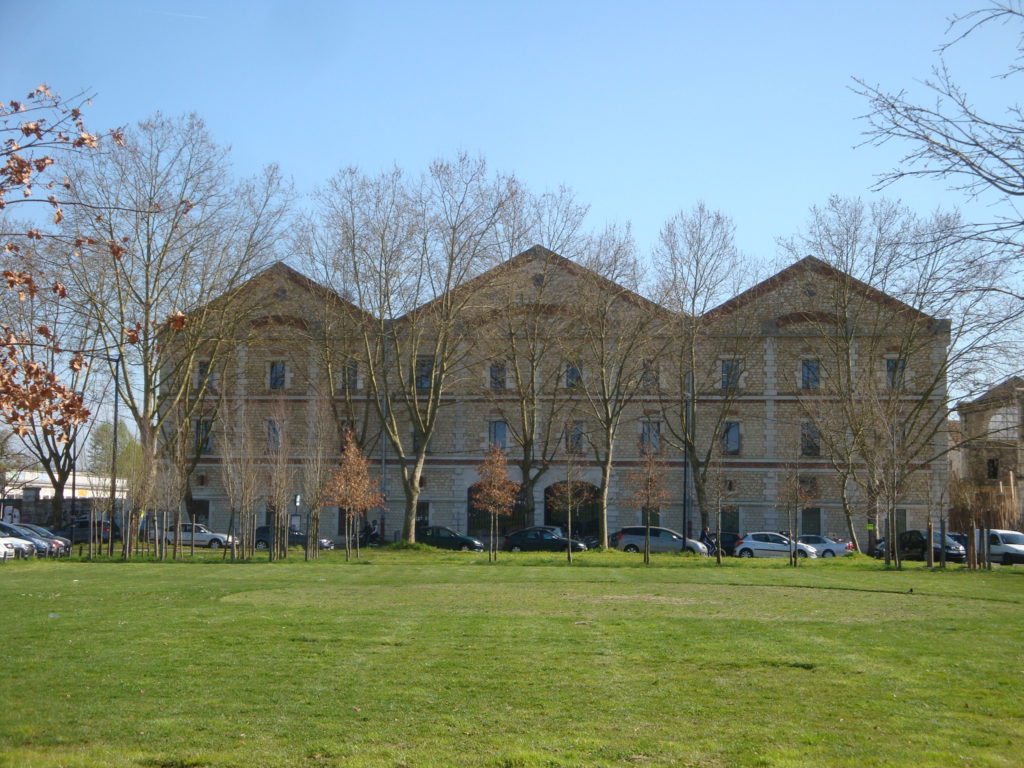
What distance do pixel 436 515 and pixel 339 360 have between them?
34.8ft

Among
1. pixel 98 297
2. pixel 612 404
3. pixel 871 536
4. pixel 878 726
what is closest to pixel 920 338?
pixel 871 536

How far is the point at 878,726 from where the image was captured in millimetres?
8586

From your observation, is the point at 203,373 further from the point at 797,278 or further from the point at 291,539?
the point at 797,278

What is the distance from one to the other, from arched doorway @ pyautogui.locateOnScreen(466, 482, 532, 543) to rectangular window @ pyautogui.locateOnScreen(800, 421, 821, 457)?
1502cm

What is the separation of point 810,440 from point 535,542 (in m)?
16.1

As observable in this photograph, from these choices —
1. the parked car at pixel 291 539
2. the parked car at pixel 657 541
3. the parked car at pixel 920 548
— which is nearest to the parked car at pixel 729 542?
the parked car at pixel 657 541

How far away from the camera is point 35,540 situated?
135ft

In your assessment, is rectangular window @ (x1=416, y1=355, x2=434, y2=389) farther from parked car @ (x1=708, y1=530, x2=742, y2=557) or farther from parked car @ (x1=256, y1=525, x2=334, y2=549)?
parked car @ (x1=708, y1=530, x2=742, y2=557)

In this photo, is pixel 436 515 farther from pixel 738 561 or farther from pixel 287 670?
pixel 287 670

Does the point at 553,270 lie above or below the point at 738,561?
above

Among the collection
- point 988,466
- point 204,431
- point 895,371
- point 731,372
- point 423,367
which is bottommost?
point 988,466

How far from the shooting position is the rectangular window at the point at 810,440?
1948 inches

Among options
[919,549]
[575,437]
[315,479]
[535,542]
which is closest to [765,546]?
[919,549]

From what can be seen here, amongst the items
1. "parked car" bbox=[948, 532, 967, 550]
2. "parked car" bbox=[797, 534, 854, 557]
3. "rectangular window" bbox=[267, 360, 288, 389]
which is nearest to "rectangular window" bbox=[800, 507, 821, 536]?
"parked car" bbox=[797, 534, 854, 557]
